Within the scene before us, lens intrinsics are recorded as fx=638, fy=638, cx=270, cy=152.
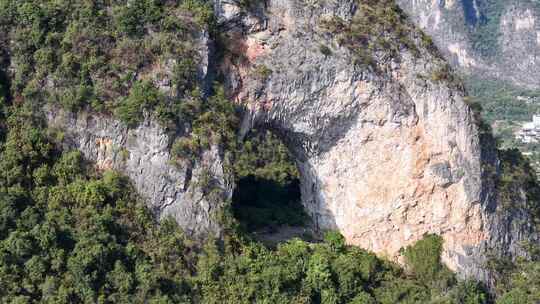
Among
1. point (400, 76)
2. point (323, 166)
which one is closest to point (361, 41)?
point (400, 76)

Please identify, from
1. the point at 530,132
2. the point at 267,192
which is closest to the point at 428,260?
the point at 267,192

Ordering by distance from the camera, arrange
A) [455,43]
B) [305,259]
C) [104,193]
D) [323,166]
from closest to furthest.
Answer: [104,193] < [305,259] < [323,166] < [455,43]

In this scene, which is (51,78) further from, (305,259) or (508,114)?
(508,114)

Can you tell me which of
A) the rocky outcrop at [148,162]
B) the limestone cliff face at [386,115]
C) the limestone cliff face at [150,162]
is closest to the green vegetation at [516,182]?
the limestone cliff face at [386,115]

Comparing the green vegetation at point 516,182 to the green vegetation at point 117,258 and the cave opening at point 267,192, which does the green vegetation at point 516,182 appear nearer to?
the green vegetation at point 117,258

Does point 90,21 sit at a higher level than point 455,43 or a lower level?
lower
